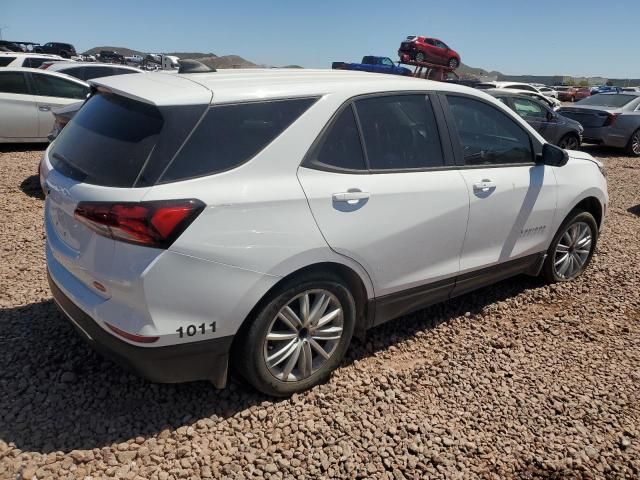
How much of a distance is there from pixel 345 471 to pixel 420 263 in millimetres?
1331

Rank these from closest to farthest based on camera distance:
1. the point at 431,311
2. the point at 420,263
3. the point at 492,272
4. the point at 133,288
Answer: the point at 133,288 → the point at 420,263 → the point at 492,272 → the point at 431,311

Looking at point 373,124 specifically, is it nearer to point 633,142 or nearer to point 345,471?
point 345,471

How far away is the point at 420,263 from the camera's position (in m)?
3.35

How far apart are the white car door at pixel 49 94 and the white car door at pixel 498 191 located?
26.7 feet

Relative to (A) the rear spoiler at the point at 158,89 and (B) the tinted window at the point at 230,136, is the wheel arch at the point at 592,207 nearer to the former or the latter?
(B) the tinted window at the point at 230,136

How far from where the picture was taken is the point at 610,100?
1440 centimetres

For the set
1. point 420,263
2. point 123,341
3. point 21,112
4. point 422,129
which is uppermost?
point 422,129

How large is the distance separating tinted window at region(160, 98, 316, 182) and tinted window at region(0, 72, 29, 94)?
27.8 feet

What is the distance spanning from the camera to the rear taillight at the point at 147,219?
7.60 feet

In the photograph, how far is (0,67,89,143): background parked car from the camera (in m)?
9.27

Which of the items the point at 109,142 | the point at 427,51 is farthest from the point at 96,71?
the point at 427,51

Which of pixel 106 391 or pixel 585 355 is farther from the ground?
pixel 585 355

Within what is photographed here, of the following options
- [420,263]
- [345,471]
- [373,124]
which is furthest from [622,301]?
[345,471]

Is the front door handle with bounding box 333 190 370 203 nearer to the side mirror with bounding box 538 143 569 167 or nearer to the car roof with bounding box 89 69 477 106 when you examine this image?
the car roof with bounding box 89 69 477 106
